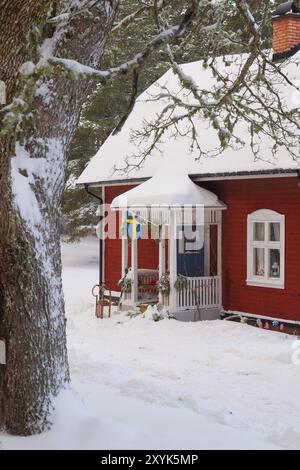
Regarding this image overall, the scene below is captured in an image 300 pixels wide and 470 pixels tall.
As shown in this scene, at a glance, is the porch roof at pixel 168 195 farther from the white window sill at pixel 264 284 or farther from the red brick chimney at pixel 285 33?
the red brick chimney at pixel 285 33

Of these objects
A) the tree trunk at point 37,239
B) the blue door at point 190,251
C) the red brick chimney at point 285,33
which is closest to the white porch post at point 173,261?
the blue door at point 190,251

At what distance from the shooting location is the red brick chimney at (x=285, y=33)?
16.4 meters

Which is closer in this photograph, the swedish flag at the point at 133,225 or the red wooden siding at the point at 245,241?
the red wooden siding at the point at 245,241

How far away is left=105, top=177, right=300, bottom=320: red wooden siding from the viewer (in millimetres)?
14180

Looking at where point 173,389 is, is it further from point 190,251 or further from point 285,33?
point 285,33

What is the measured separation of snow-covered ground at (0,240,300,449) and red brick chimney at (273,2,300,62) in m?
6.82

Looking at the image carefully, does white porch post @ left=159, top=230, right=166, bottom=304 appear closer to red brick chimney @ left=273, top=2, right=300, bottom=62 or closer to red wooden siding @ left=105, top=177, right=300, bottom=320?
red wooden siding @ left=105, top=177, right=300, bottom=320

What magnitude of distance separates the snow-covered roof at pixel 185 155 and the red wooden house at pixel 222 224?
0.12ft

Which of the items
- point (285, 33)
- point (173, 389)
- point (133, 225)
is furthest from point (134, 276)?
point (173, 389)

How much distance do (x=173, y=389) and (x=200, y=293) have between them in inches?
269

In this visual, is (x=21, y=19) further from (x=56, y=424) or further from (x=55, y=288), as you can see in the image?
(x=56, y=424)
